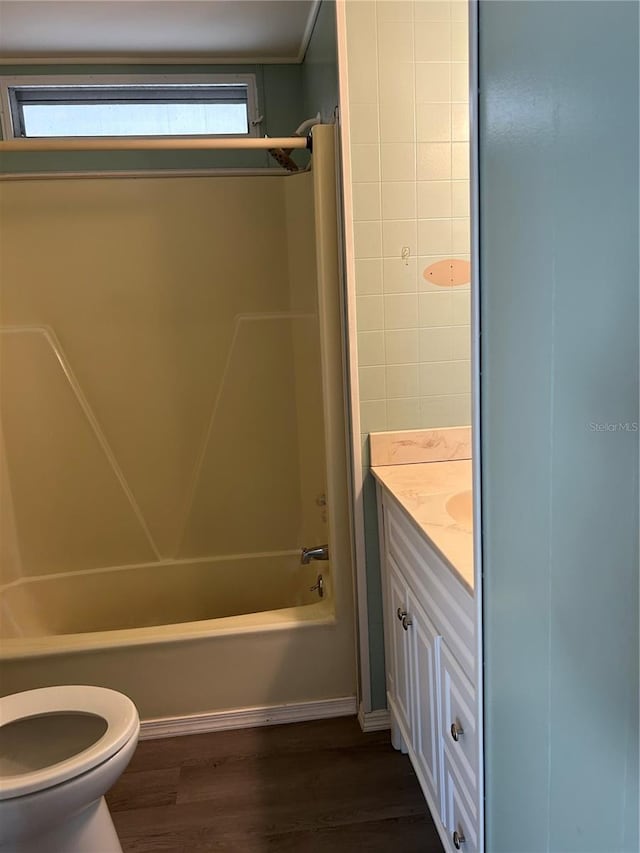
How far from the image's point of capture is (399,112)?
5.97 ft

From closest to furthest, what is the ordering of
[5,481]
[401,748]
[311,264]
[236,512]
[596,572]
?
[596,572], [401,748], [311,264], [5,481], [236,512]

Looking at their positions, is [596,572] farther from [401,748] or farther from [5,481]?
[5,481]

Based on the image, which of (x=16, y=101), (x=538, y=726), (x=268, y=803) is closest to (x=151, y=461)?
(x=268, y=803)

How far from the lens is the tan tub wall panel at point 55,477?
8.43 feet

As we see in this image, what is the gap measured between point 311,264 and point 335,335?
1.73 ft

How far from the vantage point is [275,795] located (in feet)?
6.04

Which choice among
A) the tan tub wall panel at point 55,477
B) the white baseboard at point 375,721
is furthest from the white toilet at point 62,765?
the tan tub wall panel at point 55,477

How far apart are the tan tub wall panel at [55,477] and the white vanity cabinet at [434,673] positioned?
1.29 metres

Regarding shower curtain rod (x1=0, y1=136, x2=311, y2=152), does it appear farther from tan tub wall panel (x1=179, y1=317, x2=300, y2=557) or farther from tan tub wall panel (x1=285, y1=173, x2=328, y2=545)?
tan tub wall panel (x1=179, y1=317, x2=300, y2=557)

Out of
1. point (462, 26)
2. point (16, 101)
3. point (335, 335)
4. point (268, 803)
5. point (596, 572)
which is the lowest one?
point (268, 803)

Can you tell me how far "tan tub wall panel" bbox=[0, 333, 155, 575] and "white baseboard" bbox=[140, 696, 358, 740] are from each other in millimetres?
806

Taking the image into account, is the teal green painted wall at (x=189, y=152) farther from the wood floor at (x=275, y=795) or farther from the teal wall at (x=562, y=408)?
the wood floor at (x=275, y=795)

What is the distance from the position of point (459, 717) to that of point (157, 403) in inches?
72.2

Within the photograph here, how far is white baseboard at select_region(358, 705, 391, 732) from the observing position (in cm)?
211
